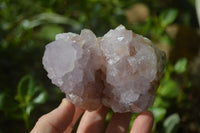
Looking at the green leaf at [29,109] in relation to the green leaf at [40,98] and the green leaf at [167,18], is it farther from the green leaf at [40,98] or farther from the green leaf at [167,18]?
the green leaf at [167,18]

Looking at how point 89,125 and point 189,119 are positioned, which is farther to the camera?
point 189,119

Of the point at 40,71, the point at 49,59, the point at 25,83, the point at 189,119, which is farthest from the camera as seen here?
the point at 40,71

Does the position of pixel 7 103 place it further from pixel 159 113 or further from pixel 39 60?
pixel 159 113

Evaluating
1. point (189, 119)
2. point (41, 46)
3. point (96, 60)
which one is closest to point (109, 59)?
point (96, 60)

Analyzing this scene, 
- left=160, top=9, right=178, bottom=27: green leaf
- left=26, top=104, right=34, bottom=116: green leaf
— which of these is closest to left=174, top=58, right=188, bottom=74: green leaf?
left=160, top=9, right=178, bottom=27: green leaf

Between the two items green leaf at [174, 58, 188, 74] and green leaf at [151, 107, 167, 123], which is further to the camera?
green leaf at [174, 58, 188, 74]

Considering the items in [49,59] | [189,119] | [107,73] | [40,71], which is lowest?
[189,119]

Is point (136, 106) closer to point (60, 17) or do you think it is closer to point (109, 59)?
point (109, 59)

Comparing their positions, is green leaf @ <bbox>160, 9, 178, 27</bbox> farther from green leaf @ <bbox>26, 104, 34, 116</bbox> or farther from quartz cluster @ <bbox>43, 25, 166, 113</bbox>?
green leaf @ <bbox>26, 104, 34, 116</bbox>
